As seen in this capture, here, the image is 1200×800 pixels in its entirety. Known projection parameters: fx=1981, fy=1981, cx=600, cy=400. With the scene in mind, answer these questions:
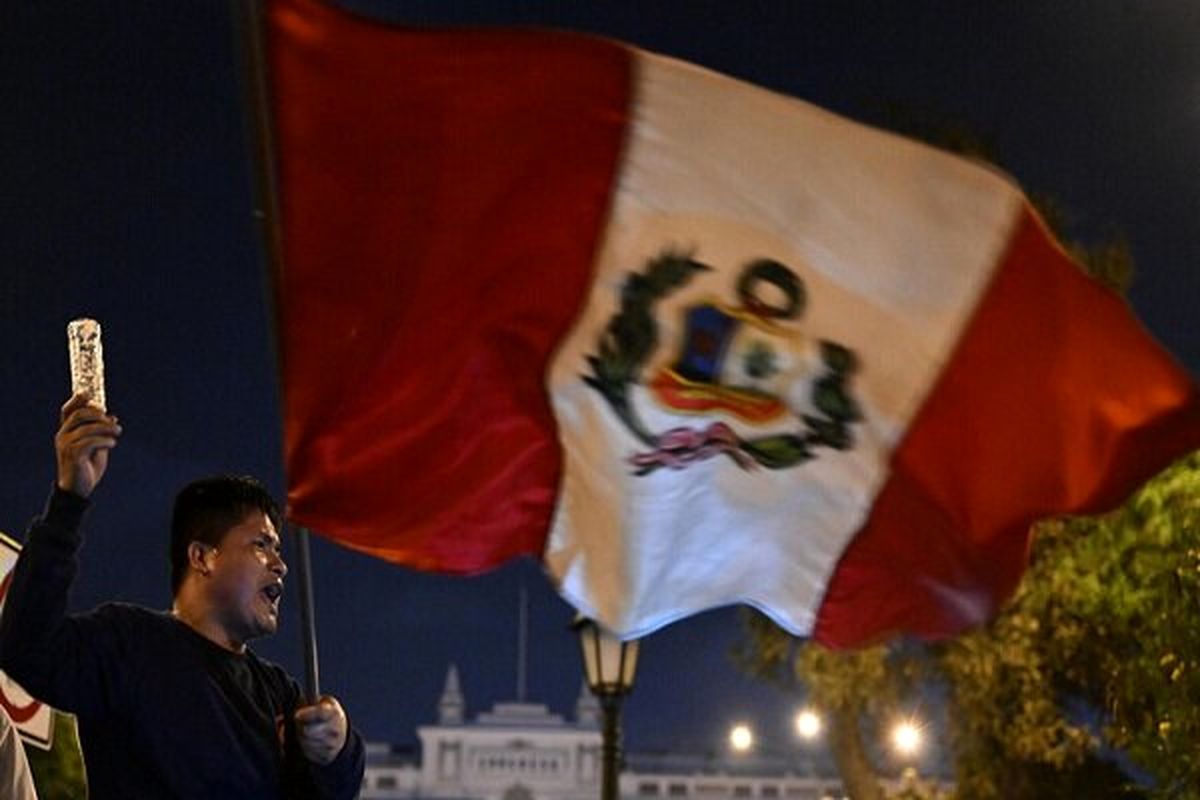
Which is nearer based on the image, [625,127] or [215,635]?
[215,635]

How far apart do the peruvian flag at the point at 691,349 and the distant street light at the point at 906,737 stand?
15.9m

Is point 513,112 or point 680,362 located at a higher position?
point 513,112

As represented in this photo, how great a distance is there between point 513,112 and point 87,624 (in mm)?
2183

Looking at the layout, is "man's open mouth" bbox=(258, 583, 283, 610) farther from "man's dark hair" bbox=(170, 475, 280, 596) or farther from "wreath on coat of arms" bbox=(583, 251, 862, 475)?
"wreath on coat of arms" bbox=(583, 251, 862, 475)

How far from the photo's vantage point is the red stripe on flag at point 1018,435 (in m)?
5.91

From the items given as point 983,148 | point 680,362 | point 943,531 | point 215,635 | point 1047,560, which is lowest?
point 215,635

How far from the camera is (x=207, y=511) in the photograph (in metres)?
4.61

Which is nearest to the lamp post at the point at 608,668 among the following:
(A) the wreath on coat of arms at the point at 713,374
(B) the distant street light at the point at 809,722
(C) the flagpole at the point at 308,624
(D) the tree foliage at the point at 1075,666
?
(D) the tree foliage at the point at 1075,666

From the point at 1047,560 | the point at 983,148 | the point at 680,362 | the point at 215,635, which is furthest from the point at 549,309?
the point at 983,148

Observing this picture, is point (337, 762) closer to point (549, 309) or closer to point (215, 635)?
point (215, 635)

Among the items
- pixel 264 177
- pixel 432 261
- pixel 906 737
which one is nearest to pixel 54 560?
pixel 264 177

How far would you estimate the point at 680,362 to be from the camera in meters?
6.07

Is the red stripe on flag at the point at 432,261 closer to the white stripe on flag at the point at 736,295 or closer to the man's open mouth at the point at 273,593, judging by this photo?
the white stripe on flag at the point at 736,295

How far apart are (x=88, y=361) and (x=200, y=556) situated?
68 centimetres
